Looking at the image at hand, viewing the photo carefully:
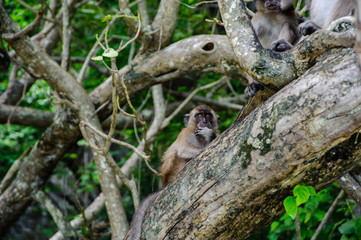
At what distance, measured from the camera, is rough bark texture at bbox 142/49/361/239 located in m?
2.57

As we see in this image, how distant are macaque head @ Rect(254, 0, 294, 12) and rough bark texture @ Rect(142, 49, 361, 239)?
2.21 metres

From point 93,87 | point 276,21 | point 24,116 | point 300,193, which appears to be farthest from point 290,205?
point 93,87

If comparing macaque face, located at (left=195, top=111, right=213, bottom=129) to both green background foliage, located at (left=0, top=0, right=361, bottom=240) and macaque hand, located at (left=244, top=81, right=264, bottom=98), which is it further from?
green background foliage, located at (left=0, top=0, right=361, bottom=240)

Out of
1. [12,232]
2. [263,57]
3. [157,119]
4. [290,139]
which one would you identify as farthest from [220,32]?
[12,232]

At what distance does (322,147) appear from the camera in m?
2.65

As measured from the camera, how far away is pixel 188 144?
5133 millimetres

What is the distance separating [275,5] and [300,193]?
2.83 meters

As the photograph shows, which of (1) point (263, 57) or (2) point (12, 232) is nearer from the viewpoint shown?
(1) point (263, 57)

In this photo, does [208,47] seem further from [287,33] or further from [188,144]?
[188,144]

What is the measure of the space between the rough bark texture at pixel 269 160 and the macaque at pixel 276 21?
1922 mm

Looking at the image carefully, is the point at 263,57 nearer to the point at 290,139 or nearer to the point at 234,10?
the point at 234,10

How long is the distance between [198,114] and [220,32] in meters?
3.51

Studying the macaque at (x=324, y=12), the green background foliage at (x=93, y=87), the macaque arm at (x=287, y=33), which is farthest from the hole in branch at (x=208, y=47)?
the green background foliage at (x=93, y=87)

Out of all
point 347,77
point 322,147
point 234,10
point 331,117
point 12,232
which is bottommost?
point 12,232
